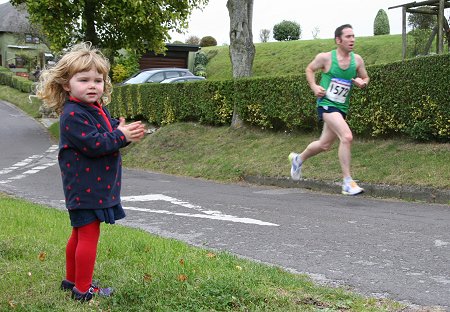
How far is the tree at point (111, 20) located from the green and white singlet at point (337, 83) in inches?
572

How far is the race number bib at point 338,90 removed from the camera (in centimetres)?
719

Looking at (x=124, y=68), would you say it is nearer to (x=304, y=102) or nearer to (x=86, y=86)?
(x=304, y=102)

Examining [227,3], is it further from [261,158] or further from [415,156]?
[415,156]

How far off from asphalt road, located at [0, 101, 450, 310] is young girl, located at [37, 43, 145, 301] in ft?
6.33

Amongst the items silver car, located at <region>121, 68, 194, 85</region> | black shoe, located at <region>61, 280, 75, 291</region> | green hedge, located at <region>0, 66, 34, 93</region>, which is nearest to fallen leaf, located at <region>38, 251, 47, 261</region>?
black shoe, located at <region>61, 280, 75, 291</region>

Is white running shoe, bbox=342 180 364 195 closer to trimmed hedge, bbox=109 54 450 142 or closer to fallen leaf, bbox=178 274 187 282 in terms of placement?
fallen leaf, bbox=178 274 187 282

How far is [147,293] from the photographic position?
383cm

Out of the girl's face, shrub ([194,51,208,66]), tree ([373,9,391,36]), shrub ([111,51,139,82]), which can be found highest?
tree ([373,9,391,36])

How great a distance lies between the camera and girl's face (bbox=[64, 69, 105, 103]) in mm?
3871

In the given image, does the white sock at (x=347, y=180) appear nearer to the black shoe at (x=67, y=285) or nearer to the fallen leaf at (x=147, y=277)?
the fallen leaf at (x=147, y=277)

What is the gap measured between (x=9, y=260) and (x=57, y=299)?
1286 millimetres

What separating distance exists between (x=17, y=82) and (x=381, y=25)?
29481mm

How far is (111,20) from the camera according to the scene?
873 inches

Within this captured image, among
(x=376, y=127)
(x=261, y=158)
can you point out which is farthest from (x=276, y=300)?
(x=261, y=158)
